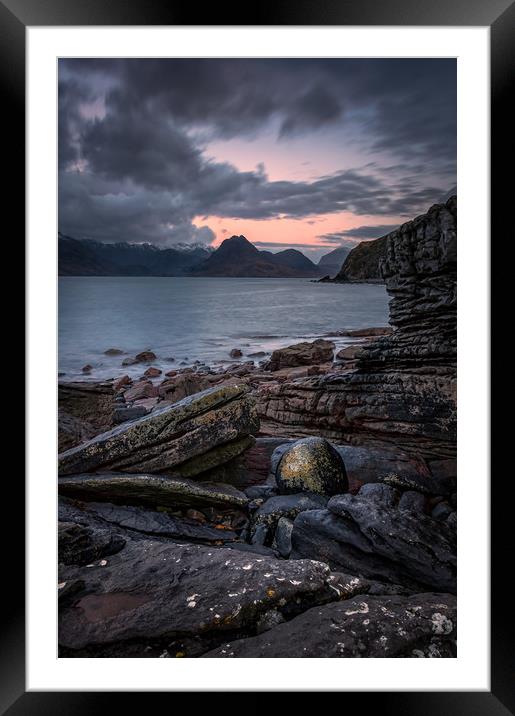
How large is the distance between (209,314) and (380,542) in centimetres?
272

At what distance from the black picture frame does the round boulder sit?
144 centimetres

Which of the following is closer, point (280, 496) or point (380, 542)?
point (380, 542)

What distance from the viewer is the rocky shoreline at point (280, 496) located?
262cm

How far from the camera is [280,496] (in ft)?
12.2

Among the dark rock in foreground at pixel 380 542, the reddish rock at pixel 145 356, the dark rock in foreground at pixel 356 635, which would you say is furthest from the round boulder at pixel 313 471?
the reddish rock at pixel 145 356

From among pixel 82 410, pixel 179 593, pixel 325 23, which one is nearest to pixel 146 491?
pixel 82 410

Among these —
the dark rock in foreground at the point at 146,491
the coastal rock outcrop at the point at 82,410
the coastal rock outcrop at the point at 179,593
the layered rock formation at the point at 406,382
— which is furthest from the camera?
the layered rock formation at the point at 406,382

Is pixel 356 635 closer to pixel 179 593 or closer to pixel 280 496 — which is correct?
pixel 179 593

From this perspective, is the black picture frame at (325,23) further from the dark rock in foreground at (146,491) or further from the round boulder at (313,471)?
the round boulder at (313,471)

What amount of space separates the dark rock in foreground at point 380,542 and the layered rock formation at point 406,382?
62cm

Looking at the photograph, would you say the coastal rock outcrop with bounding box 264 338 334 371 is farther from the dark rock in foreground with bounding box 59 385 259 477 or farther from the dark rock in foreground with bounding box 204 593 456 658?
the dark rock in foreground with bounding box 204 593 456 658
